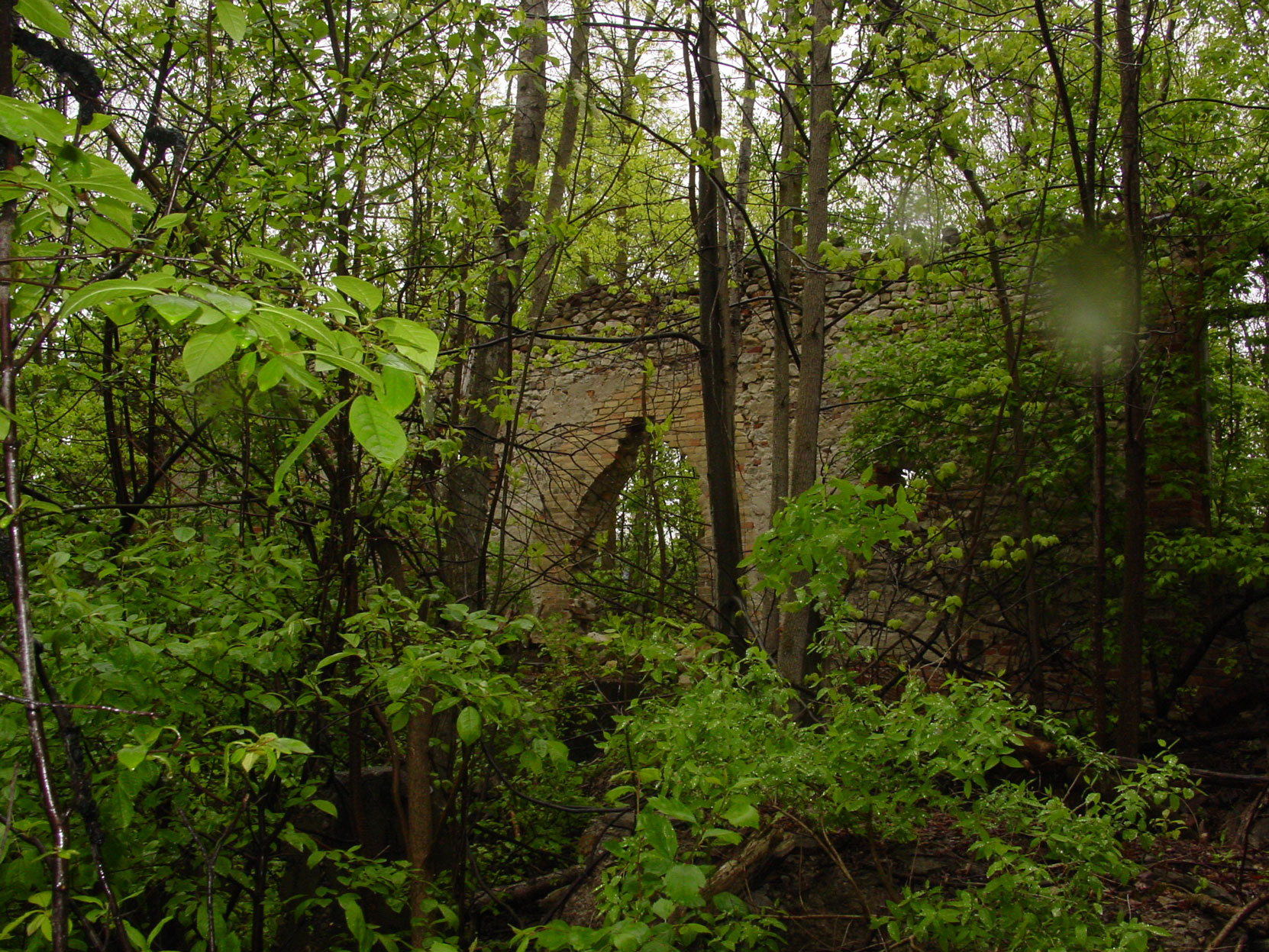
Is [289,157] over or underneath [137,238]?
over

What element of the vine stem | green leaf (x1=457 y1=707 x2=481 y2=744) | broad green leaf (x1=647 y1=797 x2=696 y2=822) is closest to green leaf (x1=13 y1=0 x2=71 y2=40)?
the vine stem

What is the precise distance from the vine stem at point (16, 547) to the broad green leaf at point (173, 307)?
0.86 ft

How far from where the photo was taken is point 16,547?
46.8 inches

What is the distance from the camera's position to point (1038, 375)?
5.51m

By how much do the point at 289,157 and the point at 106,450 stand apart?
160 cm

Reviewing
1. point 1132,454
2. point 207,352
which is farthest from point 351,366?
point 1132,454

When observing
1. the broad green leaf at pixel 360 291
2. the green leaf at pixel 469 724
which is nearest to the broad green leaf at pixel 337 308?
the broad green leaf at pixel 360 291

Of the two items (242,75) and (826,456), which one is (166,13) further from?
(826,456)

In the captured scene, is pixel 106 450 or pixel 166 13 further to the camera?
pixel 106 450

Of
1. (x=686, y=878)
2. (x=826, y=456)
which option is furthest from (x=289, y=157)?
(x=826, y=456)

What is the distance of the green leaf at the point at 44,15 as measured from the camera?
1.16m

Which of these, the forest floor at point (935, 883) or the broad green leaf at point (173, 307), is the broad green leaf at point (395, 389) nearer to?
the broad green leaf at point (173, 307)

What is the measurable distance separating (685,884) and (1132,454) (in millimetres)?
Answer: 3240

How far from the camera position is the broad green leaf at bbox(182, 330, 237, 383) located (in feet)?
2.83
